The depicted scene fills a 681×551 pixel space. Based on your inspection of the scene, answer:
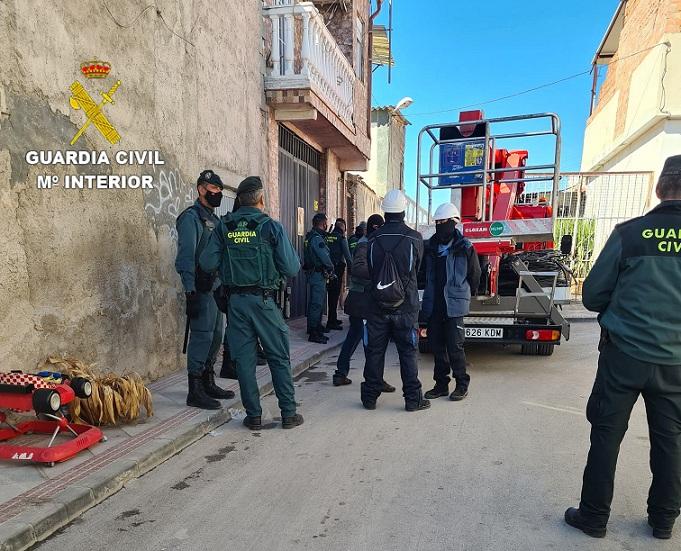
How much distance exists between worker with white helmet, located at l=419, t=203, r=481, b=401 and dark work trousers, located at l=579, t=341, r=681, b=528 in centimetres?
211

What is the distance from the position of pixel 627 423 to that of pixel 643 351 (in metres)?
0.40

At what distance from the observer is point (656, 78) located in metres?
12.7

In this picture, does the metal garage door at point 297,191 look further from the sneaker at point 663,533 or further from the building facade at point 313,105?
the sneaker at point 663,533

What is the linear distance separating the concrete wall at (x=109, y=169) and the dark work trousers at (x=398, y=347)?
93.8 inches

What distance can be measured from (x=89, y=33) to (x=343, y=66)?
6.51m

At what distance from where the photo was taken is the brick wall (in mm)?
12508

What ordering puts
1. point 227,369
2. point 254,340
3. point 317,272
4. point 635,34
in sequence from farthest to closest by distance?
point 635,34
point 317,272
point 227,369
point 254,340

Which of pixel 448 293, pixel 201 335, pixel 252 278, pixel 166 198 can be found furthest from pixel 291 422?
pixel 166 198

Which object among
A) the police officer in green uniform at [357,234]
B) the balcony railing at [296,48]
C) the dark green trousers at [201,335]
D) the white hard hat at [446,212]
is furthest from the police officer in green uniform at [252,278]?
the balcony railing at [296,48]

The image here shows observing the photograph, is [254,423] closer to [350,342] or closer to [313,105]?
[350,342]

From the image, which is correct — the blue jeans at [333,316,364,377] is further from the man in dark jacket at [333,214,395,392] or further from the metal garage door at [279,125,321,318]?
the metal garage door at [279,125,321,318]

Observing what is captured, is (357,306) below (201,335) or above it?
above

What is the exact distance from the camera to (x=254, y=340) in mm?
4152

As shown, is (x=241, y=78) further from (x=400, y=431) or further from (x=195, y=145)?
(x=400, y=431)
